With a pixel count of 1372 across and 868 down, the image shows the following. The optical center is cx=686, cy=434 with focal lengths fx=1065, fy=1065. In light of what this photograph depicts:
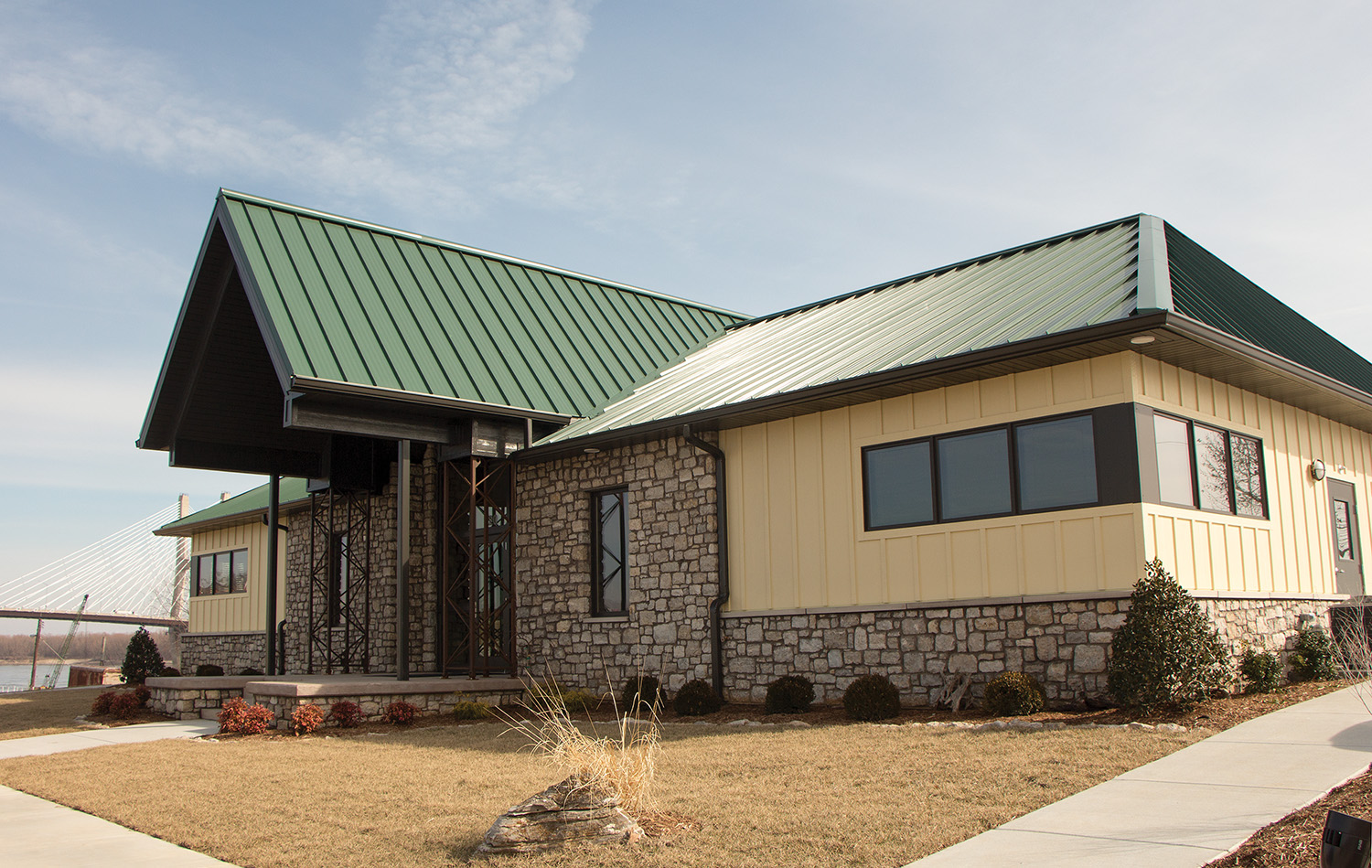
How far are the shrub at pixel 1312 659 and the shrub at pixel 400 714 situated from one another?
36.3 ft

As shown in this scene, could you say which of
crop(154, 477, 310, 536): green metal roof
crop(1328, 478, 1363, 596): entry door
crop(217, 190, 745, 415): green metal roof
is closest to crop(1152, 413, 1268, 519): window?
crop(1328, 478, 1363, 596): entry door

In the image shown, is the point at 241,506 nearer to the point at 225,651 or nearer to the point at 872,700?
the point at 225,651

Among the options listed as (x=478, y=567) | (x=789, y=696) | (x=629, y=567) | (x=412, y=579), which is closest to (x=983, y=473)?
(x=789, y=696)

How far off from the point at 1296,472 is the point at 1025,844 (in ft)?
34.3

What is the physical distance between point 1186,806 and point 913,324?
8818 millimetres

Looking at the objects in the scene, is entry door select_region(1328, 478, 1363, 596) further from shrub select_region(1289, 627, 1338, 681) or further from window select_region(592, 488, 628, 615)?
window select_region(592, 488, 628, 615)

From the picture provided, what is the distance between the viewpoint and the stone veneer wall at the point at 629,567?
14.9m

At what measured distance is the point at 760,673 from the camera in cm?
1390

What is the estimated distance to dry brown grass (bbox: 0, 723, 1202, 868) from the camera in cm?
630

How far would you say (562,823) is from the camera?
639cm

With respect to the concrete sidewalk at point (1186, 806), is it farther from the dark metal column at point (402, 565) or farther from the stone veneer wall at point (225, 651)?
the stone veneer wall at point (225, 651)

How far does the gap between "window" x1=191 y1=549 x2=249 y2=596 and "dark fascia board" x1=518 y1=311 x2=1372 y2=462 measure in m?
15.3

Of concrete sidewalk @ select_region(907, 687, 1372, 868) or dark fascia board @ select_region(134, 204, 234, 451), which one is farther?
dark fascia board @ select_region(134, 204, 234, 451)

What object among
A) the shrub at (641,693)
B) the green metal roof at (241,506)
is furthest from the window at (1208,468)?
the green metal roof at (241,506)
